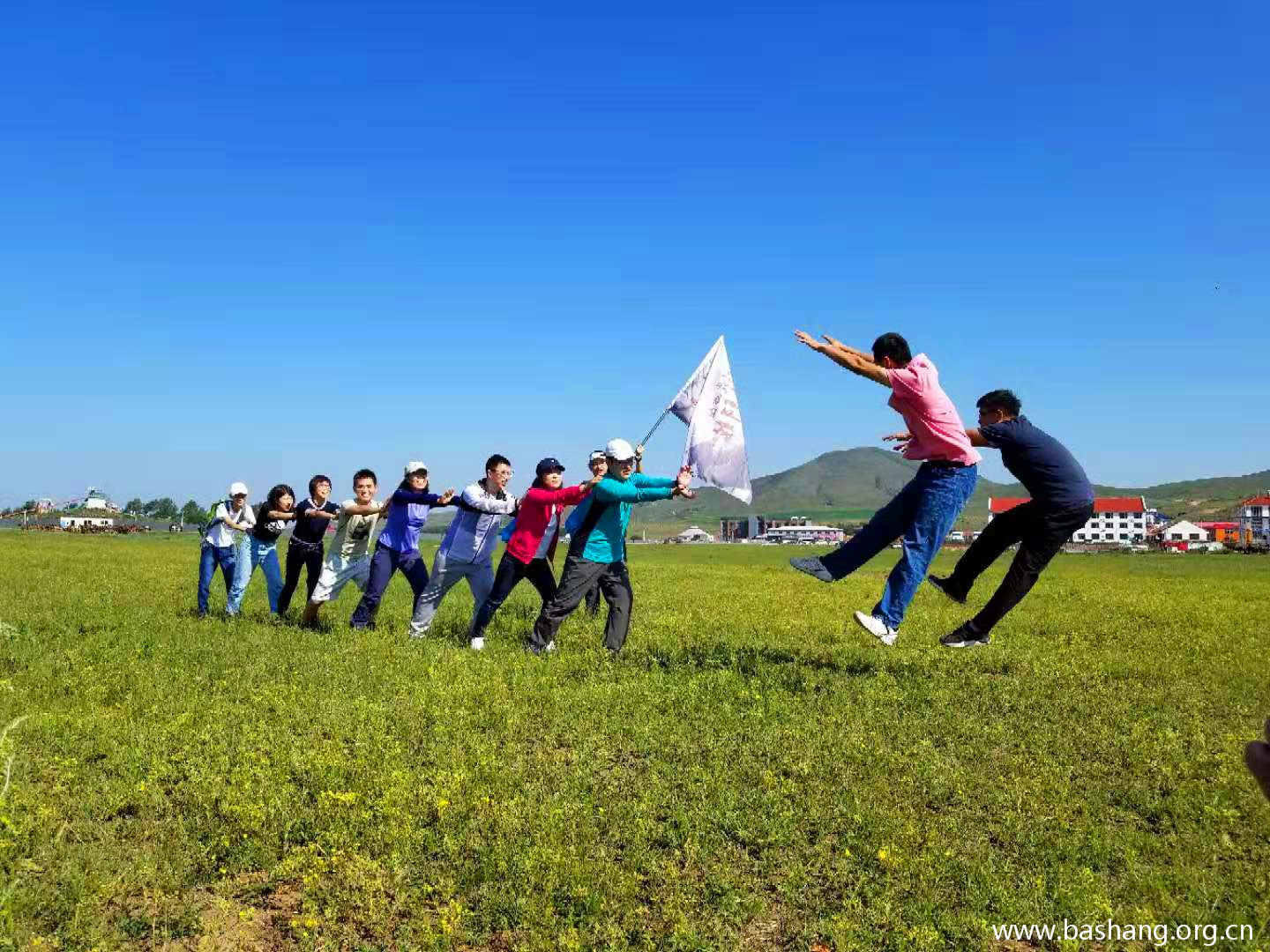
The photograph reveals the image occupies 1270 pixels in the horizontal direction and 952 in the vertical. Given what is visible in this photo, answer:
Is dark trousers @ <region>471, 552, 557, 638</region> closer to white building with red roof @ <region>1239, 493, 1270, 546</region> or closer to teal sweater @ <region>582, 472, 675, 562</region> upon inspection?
teal sweater @ <region>582, 472, 675, 562</region>

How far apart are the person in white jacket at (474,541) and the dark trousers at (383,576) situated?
1.23 feet

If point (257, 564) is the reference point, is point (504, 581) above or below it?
below

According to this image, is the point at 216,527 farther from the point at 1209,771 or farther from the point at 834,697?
the point at 1209,771

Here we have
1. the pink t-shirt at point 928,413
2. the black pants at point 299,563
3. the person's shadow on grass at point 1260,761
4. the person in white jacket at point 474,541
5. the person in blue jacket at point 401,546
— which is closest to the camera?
the person's shadow on grass at point 1260,761

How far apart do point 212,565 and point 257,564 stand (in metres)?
1.29

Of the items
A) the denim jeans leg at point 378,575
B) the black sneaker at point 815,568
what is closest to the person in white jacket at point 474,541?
the denim jeans leg at point 378,575

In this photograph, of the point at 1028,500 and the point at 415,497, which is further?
the point at 415,497

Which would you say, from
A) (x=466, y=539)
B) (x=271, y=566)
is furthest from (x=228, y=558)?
(x=466, y=539)

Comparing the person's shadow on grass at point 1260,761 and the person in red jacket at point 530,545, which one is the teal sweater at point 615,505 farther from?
the person's shadow on grass at point 1260,761

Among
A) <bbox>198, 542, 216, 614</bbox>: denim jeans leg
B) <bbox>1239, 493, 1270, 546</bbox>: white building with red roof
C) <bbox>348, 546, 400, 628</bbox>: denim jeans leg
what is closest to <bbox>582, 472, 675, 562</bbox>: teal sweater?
<bbox>348, 546, 400, 628</bbox>: denim jeans leg

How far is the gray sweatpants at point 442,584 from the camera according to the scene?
528 inches

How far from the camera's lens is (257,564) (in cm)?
1642

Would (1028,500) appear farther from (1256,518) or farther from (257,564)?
(1256,518)

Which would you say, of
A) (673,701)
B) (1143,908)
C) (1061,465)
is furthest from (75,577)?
(1143,908)
